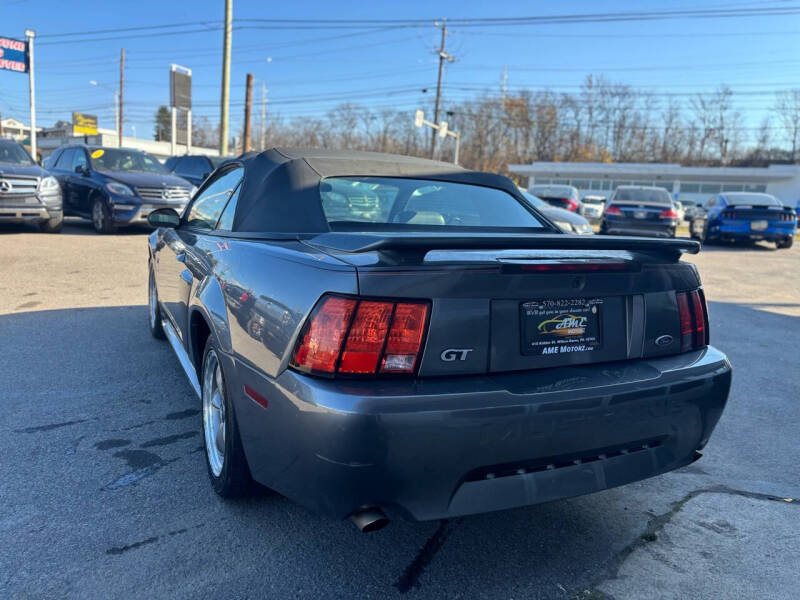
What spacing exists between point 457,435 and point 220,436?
1.35 meters

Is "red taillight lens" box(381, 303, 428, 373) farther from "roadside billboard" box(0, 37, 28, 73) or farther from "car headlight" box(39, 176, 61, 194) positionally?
"roadside billboard" box(0, 37, 28, 73)

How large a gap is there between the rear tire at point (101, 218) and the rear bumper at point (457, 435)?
1043 centimetres

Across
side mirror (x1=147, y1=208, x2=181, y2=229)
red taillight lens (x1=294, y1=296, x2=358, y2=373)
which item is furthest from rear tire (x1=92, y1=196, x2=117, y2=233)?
red taillight lens (x1=294, y1=296, x2=358, y2=373)

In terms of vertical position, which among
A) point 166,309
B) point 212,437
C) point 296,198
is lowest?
point 212,437

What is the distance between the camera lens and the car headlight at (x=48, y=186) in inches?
415

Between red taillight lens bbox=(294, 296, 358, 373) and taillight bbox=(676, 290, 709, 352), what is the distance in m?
1.45

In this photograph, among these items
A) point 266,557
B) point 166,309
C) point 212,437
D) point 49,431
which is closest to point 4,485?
point 49,431

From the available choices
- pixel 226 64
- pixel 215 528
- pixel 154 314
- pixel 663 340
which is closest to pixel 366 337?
pixel 215 528

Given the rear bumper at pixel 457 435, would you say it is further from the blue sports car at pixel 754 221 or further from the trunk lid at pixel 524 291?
the blue sports car at pixel 754 221

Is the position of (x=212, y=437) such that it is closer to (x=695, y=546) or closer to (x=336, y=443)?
(x=336, y=443)

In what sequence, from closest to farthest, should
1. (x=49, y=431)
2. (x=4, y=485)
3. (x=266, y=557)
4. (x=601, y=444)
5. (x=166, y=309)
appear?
1. (x=601, y=444)
2. (x=266, y=557)
3. (x=4, y=485)
4. (x=49, y=431)
5. (x=166, y=309)

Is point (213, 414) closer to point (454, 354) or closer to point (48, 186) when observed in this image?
point (454, 354)

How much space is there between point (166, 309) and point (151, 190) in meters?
8.11

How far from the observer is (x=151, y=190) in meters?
11.3
